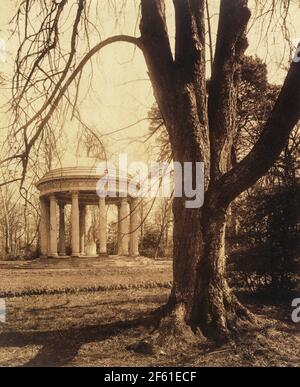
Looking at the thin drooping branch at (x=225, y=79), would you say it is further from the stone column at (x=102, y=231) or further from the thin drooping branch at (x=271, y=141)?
the stone column at (x=102, y=231)

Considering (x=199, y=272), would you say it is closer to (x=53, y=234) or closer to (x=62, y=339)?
(x=62, y=339)

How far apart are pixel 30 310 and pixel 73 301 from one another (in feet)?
5.05

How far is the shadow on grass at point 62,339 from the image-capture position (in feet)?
19.5

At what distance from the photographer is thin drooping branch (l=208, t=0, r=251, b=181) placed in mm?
6957

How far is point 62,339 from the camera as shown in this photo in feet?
23.0

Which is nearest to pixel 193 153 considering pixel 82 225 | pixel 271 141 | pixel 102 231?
pixel 271 141

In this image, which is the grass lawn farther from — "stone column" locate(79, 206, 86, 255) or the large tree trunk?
"stone column" locate(79, 206, 86, 255)

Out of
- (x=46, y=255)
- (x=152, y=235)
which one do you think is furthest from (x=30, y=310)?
(x=152, y=235)

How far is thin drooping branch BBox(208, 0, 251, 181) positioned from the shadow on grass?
294 cm

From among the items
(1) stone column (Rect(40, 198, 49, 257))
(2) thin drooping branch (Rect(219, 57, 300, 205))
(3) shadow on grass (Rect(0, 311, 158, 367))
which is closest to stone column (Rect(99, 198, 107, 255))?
(1) stone column (Rect(40, 198, 49, 257))

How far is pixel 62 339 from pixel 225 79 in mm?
4820

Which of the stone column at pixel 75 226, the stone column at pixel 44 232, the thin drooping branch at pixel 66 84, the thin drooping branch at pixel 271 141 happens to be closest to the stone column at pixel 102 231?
the stone column at pixel 75 226

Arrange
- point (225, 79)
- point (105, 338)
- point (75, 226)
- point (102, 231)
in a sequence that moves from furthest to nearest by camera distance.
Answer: point (75, 226), point (102, 231), point (225, 79), point (105, 338)

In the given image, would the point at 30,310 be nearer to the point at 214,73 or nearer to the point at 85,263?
the point at 214,73
